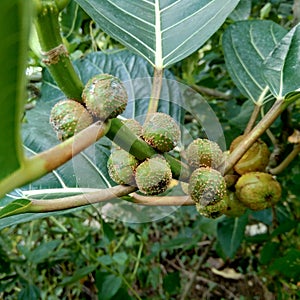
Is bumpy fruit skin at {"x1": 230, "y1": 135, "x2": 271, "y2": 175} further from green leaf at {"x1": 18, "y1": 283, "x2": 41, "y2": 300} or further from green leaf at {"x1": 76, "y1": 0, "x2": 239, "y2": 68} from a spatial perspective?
green leaf at {"x1": 18, "y1": 283, "x2": 41, "y2": 300}

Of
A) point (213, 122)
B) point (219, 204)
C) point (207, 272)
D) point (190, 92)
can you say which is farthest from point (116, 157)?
point (207, 272)

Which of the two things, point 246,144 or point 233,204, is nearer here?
point 246,144

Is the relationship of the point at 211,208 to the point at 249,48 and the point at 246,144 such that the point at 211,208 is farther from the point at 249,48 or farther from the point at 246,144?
the point at 249,48

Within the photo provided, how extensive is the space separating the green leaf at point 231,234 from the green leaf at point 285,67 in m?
0.76

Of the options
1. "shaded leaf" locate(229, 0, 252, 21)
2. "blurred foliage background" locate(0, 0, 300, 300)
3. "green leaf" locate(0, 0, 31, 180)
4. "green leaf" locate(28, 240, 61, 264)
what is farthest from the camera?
"green leaf" locate(28, 240, 61, 264)

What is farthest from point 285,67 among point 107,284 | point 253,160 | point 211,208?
point 107,284

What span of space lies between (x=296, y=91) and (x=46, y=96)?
1.76 feet

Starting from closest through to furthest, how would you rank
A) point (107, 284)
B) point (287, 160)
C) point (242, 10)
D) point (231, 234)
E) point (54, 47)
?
point (54, 47), point (287, 160), point (242, 10), point (231, 234), point (107, 284)

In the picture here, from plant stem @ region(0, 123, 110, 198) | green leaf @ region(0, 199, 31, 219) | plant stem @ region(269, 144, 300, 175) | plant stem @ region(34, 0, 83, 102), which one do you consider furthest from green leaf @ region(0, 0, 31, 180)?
plant stem @ region(269, 144, 300, 175)

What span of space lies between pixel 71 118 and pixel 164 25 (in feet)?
0.96

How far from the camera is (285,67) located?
696mm

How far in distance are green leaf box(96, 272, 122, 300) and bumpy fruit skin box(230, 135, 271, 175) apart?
83 centimetres

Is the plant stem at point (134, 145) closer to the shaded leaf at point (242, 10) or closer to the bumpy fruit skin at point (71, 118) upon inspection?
the bumpy fruit skin at point (71, 118)

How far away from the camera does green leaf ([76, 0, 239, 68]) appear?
63 centimetres
